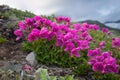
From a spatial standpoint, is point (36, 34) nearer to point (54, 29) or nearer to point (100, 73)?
point (54, 29)

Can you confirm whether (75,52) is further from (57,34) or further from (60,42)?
(57,34)

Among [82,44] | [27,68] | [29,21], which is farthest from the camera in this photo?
[29,21]

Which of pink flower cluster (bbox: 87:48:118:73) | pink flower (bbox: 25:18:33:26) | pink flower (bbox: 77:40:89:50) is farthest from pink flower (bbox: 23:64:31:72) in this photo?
pink flower (bbox: 25:18:33:26)

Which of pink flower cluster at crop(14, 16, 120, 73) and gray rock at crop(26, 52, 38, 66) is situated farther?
gray rock at crop(26, 52, 38, 66)

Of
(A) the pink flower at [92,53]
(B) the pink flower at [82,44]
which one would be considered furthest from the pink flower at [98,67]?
(B) the pink flower at [82,44]

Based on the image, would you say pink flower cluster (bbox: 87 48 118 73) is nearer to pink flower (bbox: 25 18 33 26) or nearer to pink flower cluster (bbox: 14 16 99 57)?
pink flower cluster (bbox: 14 16 99 57)

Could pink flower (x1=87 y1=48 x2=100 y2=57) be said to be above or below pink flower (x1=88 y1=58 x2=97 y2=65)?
above

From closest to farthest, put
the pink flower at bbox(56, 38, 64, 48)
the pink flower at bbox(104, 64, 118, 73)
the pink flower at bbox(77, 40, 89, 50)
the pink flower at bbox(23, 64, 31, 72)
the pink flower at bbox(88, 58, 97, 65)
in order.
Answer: the pink flower at bbox(23, 64, 31, 72), the pink flower at bbox(104, 64, 118, 73), the pink flower at bbox(88, 58, 97, 65), the pink flower at bbox(56, 38, 64, 48), the pink flower at bbox(77, 40, 89, 50)

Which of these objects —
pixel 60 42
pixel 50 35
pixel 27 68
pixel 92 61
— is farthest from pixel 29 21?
pixel 92 61

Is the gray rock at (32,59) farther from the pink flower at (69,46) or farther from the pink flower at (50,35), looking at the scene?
the pink flower at (69,46)

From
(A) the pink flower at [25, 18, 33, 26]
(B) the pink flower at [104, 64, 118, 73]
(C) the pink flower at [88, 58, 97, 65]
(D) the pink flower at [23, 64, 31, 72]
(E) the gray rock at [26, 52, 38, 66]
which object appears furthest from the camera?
(A) the pink flower at [25, 18, 33, 26]

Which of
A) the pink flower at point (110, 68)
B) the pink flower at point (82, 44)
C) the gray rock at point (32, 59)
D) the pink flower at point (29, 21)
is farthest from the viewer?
the pink flower at point (29, 21)

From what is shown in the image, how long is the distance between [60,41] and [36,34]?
2.03ft

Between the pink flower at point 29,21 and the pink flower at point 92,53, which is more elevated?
the pink flower at point 29,21
